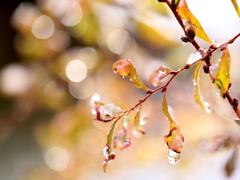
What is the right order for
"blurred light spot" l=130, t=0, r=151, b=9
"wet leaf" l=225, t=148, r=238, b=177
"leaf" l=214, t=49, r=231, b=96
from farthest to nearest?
"blurred light spot" l=130, t=0, r=151, b=9
"wet leaf" l=225, t=148, r=238, b=177
"leaf" l=214, t=49, r=231, b=96

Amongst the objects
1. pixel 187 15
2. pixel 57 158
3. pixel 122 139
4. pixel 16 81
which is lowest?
pixel 57 158

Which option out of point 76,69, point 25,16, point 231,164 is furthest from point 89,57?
point 231,164

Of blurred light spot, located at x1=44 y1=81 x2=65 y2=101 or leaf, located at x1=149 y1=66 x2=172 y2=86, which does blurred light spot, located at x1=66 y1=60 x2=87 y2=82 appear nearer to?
blurred light spot, located at x1=44 y1=81 x2=65 y2=101

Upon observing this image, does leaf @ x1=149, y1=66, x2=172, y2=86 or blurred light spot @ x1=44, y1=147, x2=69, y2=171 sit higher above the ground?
leaf @ x1=149, y1=66, x2=172, y2=86

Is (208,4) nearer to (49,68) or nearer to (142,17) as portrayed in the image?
(142,17)

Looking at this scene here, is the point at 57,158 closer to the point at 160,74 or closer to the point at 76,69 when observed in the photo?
the point at 76,69

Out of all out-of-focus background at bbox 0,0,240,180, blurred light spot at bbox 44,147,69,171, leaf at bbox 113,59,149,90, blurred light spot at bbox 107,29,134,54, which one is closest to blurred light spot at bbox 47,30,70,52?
out-of-focus background at bbox 0,0,240,180

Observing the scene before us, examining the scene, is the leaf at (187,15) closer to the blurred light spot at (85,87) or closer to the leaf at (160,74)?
the leaf at (160,74)

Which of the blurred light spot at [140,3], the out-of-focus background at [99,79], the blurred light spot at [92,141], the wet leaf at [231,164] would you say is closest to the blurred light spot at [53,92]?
the out-of-focus background at [99,79]
